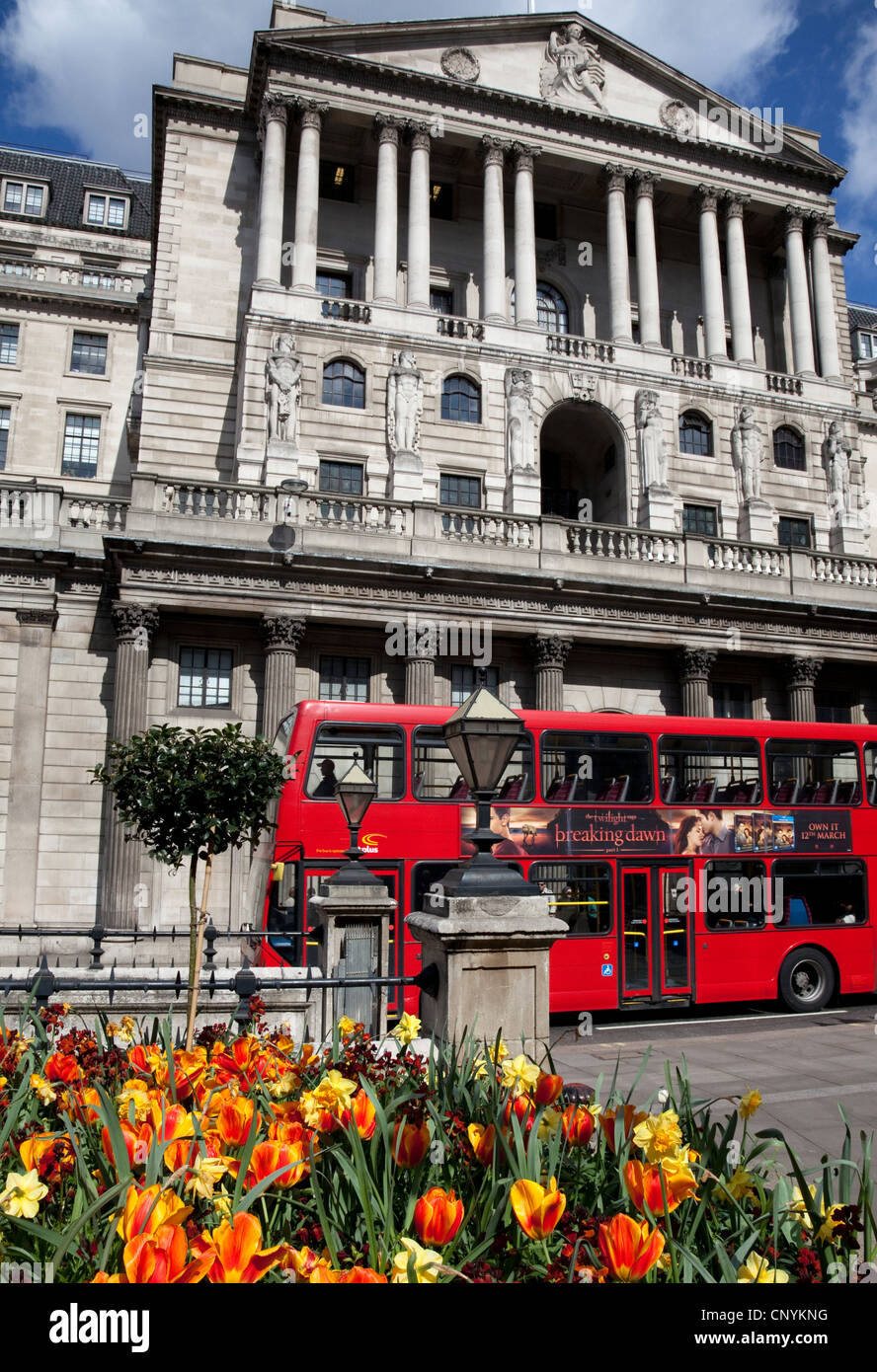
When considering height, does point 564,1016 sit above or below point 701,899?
below

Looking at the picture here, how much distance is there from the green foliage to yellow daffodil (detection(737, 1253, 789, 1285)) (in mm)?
8119

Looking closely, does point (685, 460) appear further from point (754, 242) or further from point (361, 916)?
point (361, 916)

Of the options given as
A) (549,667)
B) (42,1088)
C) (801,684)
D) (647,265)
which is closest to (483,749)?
(42,1088)

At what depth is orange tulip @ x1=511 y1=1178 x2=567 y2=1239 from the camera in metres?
3.15

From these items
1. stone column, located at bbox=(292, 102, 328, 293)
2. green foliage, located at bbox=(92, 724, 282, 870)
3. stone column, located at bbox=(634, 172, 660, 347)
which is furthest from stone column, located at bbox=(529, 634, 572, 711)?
green foliage, located at bbox=(92, 724, 282, 870)

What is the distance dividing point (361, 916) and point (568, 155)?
3023cm

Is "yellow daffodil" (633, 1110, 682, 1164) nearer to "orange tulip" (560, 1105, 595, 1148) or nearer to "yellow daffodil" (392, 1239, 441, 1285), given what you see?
"orange tulip" (560, 1105, 595, 1148)

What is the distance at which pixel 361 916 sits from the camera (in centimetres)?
1216

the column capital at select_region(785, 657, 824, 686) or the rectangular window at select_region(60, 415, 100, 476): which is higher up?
the rectangular window at select_region(60, 415, 100, 476)

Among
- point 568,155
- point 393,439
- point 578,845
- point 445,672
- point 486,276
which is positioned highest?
point 568,155

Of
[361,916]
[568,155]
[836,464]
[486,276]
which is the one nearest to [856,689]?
[836,464]

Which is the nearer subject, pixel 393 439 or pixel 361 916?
pixel 361 916

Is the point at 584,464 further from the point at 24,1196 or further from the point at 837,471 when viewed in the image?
the point at 24,1196

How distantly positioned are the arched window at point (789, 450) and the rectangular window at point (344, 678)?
59.1 ft
